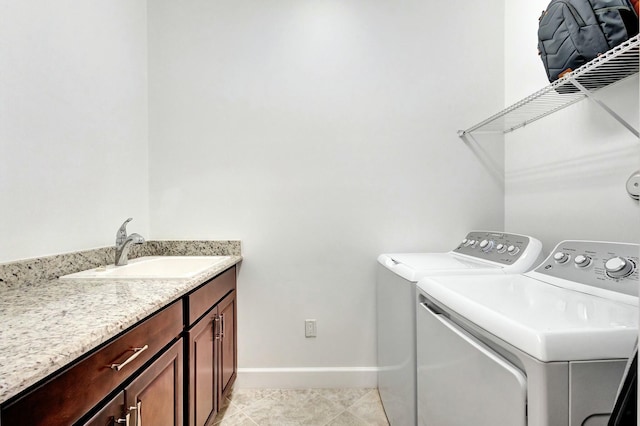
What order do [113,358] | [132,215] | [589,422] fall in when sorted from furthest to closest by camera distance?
[132,215]
[113,358]
[589,422]

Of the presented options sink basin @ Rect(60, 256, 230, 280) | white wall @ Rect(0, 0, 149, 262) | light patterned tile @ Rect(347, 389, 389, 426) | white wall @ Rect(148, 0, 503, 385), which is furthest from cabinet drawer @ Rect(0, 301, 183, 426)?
light patterned tile @ Rect(347, 389, 389, 426)

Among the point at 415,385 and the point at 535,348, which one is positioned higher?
the point at 535,348

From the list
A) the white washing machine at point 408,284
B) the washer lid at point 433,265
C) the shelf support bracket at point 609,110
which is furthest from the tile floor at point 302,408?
the shelf support bracket at point 609,110

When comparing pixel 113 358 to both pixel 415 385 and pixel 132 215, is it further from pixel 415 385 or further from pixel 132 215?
pixel 132 215

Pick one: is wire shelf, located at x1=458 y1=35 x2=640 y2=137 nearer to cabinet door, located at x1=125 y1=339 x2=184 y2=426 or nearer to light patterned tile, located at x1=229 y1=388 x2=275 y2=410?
cabinet door, located at x1=125 y1=339 x2=184 y2=426

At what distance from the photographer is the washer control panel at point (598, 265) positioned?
0.91 metres

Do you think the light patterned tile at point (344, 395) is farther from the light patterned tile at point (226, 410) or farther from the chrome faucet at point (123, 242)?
the chrome faucet at point (123, 242)

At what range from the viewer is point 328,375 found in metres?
1.92

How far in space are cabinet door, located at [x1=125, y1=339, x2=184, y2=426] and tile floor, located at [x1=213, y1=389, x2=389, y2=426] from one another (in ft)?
2.12

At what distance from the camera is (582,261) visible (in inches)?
41.9

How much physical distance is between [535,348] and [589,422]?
0.61ft

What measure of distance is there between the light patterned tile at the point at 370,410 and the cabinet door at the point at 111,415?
130 cm

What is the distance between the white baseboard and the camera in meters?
1.91

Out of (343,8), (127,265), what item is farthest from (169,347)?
(343,8)
